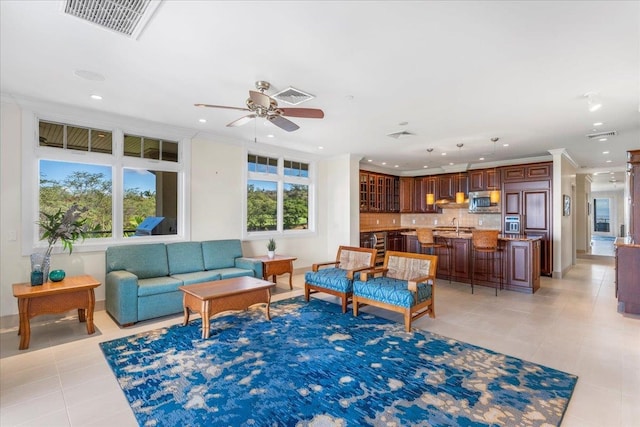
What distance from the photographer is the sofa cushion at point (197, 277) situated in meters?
4.41

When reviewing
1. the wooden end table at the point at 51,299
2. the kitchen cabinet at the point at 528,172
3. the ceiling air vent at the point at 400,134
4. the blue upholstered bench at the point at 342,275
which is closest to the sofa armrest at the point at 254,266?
the blue upholstered bench at the point at 342,275

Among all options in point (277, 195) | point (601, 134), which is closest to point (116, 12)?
point (277, 195)

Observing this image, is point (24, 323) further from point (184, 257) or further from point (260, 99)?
point (260, 99)

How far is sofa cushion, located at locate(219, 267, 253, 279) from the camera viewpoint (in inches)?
187

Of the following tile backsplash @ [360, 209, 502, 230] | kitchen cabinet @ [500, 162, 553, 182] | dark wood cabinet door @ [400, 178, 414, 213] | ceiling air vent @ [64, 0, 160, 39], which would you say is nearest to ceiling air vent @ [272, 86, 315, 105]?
ceiling air vent @ [64, 0, 160, 39]

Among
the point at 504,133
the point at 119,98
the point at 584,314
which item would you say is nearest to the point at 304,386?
the point at 119,98

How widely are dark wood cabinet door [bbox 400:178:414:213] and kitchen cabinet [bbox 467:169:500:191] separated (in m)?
1.86

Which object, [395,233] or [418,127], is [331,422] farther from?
[395,233]

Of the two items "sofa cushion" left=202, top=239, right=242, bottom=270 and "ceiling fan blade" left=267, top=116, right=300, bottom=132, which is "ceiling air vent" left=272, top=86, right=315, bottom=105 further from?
"sofa cushion" left=202, top=239, right=242, bottom=270

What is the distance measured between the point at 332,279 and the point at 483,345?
207 centimetres

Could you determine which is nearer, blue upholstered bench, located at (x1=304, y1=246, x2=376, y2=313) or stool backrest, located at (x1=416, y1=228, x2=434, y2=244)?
blue upholstered bench, located at (x1=304, y1=246, x2=376, y2=313)

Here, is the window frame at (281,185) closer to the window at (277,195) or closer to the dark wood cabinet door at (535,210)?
the window at (277,195)

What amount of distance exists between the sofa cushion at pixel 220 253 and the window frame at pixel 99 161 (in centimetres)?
45

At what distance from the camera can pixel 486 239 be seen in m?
5.48
